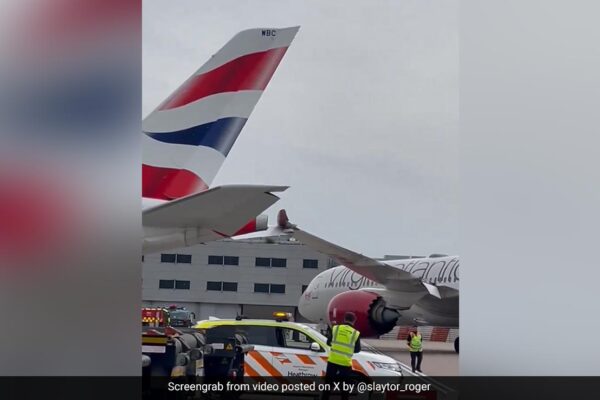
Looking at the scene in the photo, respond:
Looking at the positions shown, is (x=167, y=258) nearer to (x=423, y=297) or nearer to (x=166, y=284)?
(x=166, y=284)

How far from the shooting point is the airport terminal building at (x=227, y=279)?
349 inches

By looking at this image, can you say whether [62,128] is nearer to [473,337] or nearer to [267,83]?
[473,337]

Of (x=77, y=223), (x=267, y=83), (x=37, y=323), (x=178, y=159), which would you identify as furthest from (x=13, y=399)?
(x=267, y=83)

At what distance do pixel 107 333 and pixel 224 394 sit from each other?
2231mm

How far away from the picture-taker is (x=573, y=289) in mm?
4859

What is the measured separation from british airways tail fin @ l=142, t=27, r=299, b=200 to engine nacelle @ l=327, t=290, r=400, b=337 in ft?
15.6

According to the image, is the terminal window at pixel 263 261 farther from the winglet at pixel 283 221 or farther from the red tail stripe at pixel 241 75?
the winglet at pixel 283 221

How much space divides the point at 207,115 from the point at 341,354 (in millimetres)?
2443

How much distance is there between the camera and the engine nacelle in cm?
1147

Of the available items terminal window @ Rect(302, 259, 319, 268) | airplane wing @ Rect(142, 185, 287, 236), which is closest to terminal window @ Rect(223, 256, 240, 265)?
terminal window @ Rect(302, 259, 319, 268)

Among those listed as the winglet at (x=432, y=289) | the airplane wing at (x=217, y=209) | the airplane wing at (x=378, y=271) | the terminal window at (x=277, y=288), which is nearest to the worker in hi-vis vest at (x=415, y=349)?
the terminal window at (x=277, y=288)

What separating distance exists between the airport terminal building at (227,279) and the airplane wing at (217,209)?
109 inches

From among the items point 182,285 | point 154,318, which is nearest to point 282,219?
point 154,318

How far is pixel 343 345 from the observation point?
5.97 m
